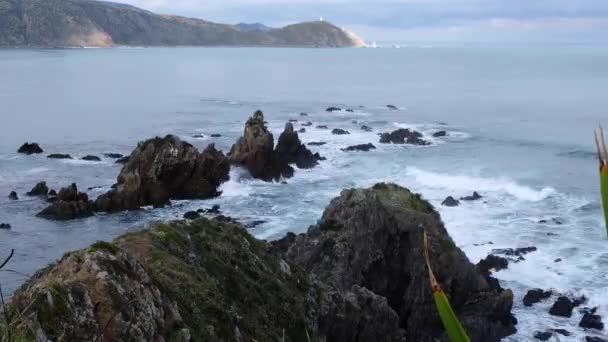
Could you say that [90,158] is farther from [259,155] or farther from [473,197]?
[473,197]

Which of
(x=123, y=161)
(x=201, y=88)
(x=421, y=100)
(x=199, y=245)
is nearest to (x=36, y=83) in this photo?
(x=201, y=88)

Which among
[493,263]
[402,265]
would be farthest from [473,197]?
[402,265]

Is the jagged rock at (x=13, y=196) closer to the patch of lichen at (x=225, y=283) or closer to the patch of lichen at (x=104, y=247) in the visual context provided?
the patch of lichen at (x=225, y=283)

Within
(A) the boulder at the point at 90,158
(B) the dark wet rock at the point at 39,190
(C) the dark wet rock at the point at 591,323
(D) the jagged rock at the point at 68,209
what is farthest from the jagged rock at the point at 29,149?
(C) the dark wet rock at the point at 591,323

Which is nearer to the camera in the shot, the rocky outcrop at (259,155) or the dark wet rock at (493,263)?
the dark wet rock at (493,263)

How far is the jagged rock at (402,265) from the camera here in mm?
23141

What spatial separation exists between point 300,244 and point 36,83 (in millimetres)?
117799

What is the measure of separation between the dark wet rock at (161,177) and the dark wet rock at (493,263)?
20.7 m

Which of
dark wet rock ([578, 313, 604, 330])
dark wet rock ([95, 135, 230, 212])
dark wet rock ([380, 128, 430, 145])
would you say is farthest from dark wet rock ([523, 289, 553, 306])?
dark wet rock ([380, 128, 430, 145])

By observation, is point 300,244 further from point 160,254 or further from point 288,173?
point 288,173

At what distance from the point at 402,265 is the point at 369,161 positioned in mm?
33722

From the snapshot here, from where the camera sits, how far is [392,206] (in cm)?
2542

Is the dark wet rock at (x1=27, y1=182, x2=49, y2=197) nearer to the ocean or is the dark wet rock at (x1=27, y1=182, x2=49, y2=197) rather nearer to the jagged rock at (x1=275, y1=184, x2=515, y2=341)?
the ocean

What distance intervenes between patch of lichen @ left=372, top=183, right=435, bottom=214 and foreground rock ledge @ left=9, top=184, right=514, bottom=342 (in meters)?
0.05
